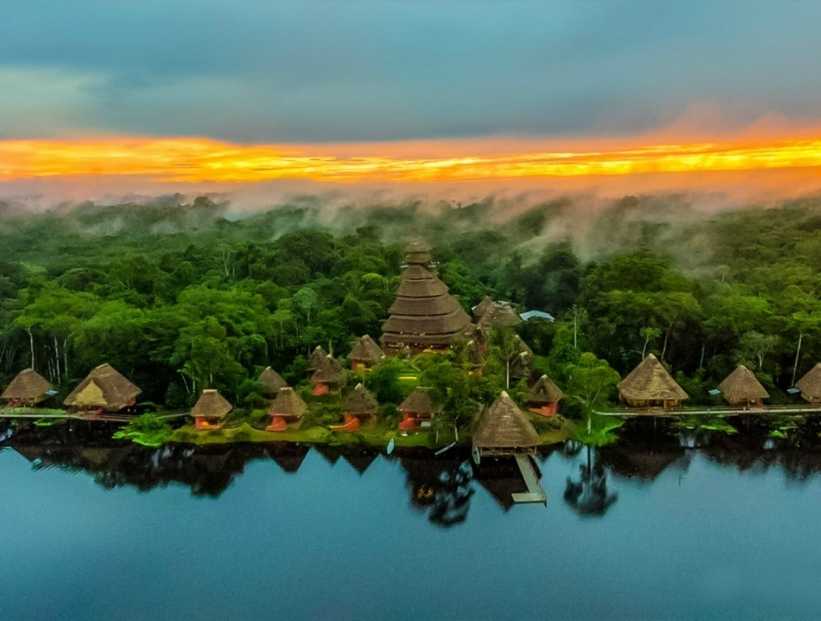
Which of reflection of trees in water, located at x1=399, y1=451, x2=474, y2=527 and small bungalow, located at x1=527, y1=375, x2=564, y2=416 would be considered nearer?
reflection of trees in water, located at x1=399, y1=451, x2=474, y2=527

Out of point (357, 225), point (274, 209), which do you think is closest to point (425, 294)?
point (357, 225)

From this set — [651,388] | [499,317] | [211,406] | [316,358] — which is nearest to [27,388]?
[211,406]

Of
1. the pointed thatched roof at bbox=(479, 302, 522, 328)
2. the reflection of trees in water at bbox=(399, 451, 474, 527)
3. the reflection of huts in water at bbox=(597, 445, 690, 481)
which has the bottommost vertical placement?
the reflection of huts in water at bbox=(597, 445, 690, 481)

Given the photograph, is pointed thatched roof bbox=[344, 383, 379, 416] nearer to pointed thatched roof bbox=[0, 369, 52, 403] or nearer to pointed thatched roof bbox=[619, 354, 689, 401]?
pointed thatched roof bbox=[619, 354, 689, 401]

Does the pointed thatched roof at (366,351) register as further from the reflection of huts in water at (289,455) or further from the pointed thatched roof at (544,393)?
the pointed thatched roof at (544,393)

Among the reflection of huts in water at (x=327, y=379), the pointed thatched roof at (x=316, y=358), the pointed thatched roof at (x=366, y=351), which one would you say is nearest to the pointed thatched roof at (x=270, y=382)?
the reflection of huts in water at (x=327, y=379)

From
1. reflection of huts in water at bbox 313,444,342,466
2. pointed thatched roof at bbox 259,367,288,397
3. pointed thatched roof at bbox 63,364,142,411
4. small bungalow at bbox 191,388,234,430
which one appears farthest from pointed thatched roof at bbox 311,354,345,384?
pointed thatched roof at bbox 63,364,142,411

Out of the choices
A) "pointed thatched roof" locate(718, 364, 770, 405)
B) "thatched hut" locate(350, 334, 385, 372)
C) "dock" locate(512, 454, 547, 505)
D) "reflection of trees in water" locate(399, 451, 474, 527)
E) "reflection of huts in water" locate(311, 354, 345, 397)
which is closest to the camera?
"reflection of trees in water" locate(399, 451, 474, 527)
